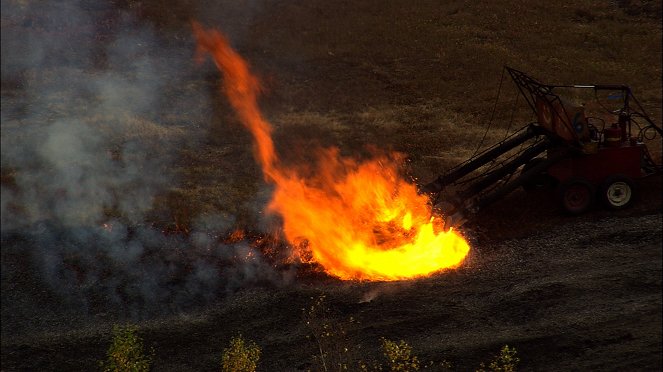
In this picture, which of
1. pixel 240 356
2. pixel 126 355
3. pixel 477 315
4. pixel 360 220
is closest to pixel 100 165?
pixel 126 355

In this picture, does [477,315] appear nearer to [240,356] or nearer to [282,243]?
[240,356]

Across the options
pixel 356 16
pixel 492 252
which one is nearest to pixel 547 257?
pixel 492 252

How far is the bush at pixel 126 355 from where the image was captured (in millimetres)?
12875

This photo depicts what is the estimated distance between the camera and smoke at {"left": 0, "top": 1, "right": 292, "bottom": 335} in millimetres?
15422

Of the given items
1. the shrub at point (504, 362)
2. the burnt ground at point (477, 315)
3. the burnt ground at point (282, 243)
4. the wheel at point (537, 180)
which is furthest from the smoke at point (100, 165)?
the wheel at point (537, 180)

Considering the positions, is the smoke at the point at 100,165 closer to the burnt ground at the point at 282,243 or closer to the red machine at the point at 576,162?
the burnt ground at the point at 282,243

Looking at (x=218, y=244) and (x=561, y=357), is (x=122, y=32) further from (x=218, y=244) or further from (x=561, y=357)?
(x=561, y=357)

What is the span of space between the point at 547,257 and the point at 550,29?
1134cm

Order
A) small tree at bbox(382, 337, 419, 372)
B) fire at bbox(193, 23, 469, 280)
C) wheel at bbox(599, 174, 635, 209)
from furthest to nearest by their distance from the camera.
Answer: fire at bbox(193, 23, 469, 280)
wheel at bbox(599, 174, 635, 209)
small tree at bbox(382, 337, 419, 372)

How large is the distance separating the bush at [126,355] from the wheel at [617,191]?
11220mm

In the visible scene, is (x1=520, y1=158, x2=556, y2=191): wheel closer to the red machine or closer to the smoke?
the red machine

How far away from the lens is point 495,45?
22562 mm

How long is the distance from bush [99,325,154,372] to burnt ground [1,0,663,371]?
0.35 m

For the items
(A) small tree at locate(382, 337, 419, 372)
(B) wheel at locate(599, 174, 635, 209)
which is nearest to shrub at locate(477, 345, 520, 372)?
(A) small tree at locate(382, 337, 419, 372)
